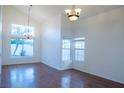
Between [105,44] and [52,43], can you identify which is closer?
[105,44]

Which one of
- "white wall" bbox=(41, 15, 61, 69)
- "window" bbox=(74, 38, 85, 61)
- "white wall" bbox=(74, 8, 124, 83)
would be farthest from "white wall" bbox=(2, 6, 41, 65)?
"white wall" bbox=(74, 8, 124, 83)

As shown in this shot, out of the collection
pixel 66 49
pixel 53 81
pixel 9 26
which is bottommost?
pixel 53 81

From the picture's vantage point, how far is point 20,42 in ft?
27.5

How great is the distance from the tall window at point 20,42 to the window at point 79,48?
12.1ft

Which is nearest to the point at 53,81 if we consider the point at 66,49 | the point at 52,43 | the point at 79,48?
the point at 66,49

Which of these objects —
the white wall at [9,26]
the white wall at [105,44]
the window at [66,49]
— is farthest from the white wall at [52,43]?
the white wall at [105,44]

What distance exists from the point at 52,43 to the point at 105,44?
3262 mm

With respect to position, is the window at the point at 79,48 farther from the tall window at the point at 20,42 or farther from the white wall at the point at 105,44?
the tall window at the point at 20,42

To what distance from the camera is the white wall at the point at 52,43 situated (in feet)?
21.2

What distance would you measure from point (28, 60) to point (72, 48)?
3.62m

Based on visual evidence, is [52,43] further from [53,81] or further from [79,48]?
[53,81]

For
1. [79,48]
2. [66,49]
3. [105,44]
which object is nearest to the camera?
[105,44]

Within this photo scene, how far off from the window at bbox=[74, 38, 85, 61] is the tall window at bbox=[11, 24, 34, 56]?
3.68 m

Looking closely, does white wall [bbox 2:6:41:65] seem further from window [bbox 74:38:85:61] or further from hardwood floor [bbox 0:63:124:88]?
window [bbox 74:38:85:61]
